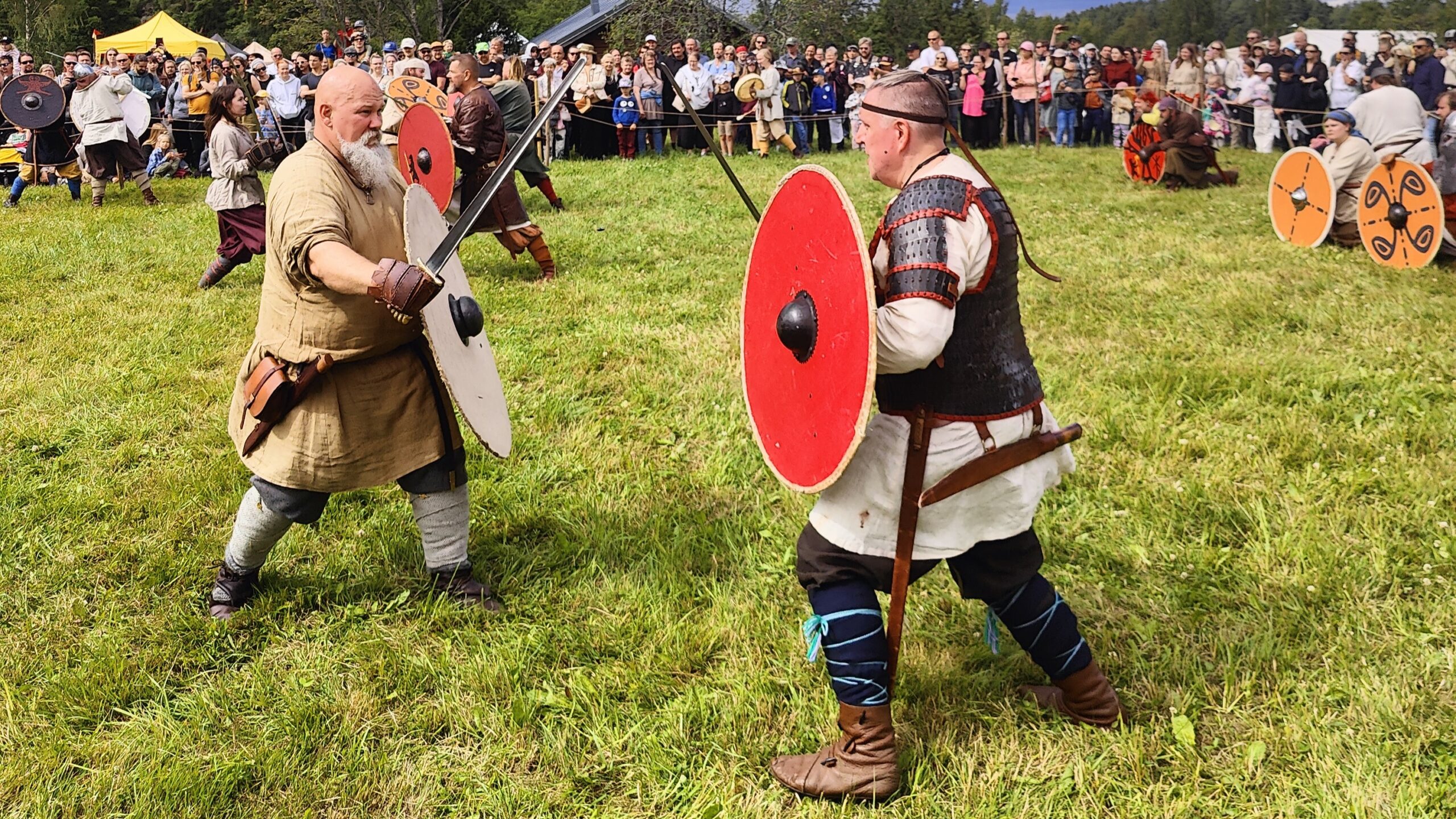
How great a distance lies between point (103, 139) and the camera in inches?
415

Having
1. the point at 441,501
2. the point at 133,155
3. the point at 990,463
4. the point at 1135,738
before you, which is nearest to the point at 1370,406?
the point at 1135,738

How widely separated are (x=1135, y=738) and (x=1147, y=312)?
4.36 meters

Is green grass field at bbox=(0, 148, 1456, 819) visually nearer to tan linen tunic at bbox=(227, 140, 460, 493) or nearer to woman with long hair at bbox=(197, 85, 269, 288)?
tan linen tunic at bbox=(227, 140, 460, 493)

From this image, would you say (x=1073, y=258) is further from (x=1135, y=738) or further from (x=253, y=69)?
(x=253, y=69)

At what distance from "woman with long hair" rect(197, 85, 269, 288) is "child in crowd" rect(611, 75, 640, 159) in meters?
7.80

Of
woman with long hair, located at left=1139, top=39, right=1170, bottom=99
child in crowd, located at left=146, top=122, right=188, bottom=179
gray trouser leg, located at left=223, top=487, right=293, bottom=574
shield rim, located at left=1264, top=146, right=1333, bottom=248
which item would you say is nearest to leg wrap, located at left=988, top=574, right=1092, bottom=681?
gray trouser leg, located at left=223, top=487, right=293, bottom=574

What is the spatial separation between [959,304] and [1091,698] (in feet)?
3.63

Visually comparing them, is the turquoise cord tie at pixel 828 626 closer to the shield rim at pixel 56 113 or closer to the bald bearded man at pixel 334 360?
the bald bearded man at pixel 334 360

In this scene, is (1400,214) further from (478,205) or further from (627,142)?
(627,142)

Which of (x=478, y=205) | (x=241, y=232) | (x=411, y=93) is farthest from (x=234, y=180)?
(x=478, y=205)

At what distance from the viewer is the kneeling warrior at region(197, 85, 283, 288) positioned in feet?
22.6

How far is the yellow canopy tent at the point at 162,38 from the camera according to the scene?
23359mm

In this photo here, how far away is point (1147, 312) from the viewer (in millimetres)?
6355

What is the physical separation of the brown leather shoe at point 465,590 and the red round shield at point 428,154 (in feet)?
9.87
